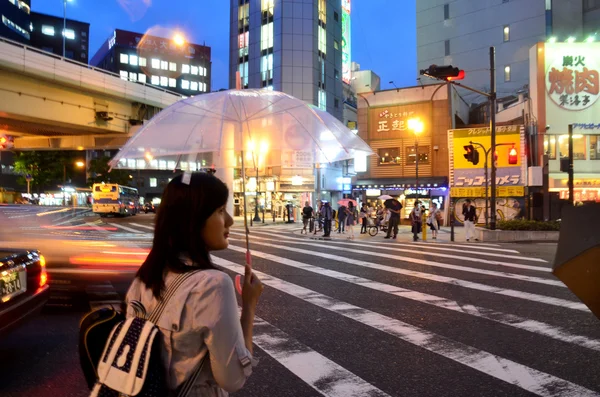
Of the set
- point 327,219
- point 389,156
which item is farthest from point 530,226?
point 389,156

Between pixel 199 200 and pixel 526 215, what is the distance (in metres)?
31.6

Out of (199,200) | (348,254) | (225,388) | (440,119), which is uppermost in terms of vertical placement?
(440,119)

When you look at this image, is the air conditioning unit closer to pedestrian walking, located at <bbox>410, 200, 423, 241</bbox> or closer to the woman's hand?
pedestrian walking, located at <bbox>410, 200, 423, 241</bbox>

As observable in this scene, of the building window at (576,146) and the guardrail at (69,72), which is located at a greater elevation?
the guardrail at (69,72)

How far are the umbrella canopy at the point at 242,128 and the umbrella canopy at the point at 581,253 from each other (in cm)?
294

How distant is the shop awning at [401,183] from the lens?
33906 millimetres

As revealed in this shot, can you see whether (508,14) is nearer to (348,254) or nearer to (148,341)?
(348,254)

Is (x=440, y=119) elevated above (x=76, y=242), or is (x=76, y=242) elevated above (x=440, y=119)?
(x=440, y=119)

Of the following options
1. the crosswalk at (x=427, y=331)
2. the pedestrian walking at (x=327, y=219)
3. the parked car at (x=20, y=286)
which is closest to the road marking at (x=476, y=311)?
the crosswalk at (x=427, y=331)

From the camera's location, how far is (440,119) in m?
34.8

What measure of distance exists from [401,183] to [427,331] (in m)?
29.7

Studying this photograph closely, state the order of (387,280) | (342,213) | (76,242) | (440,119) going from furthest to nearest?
(440,119) → (342,213) → (387,280) → (76,242)

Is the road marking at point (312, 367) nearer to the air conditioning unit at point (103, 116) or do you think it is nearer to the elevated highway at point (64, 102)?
the elevated highway at point (64, 102)

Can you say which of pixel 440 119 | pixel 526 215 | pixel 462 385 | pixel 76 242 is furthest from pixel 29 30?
pixel 462 385
